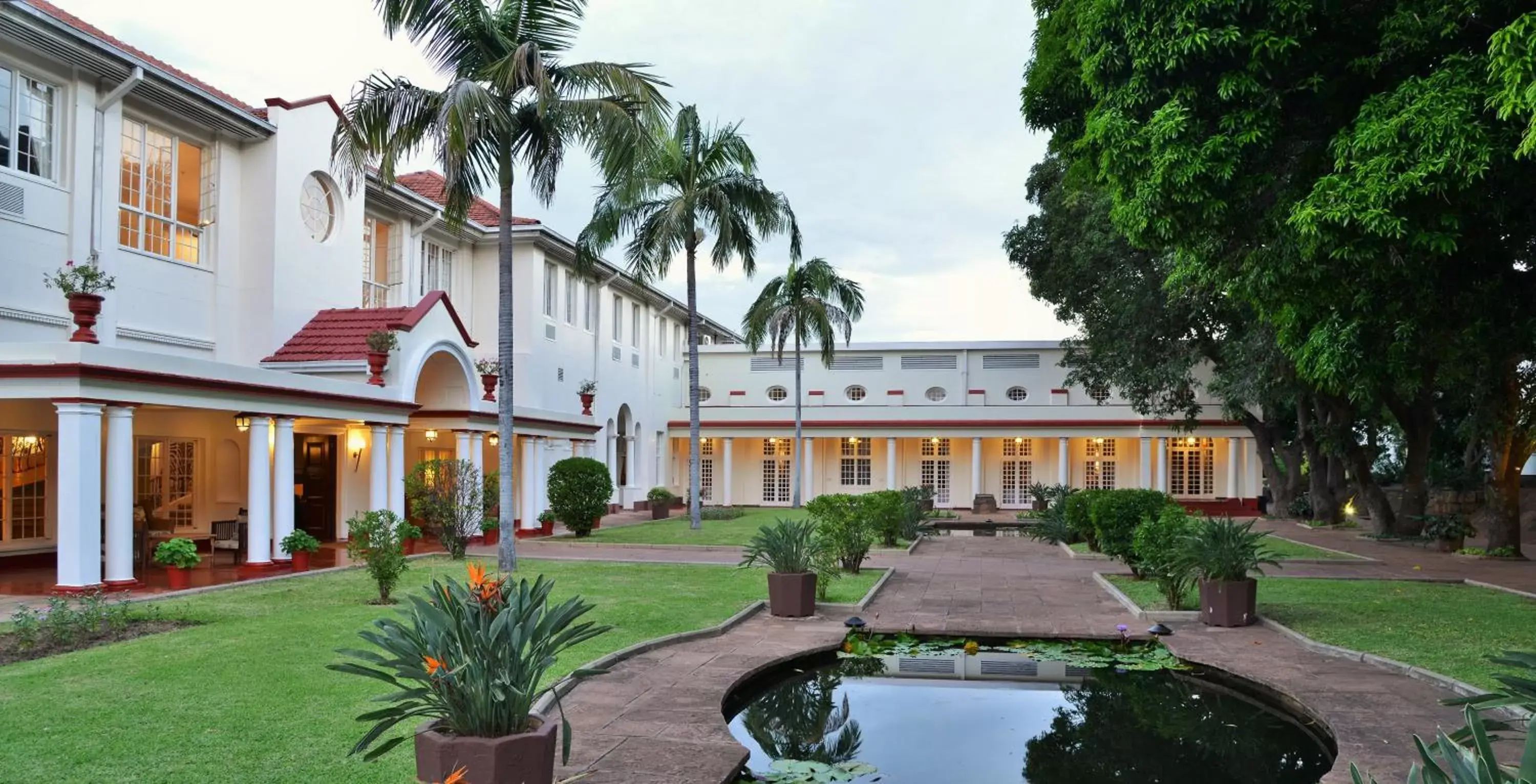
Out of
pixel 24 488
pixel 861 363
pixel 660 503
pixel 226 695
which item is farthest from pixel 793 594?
pixel 861 363

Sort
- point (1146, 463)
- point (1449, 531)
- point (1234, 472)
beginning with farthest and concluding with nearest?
point (1234, 472), point (1146, 463), point (1449, 531)

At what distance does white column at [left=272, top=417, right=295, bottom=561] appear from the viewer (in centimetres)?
1619

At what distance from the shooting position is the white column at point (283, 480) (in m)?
16.2

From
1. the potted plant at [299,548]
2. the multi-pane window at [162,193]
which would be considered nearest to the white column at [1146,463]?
the potted plant at [299,548]

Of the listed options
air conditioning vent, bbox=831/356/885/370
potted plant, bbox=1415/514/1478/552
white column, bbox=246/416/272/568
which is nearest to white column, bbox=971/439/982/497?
air conditioning vent, bbox=831/356/885/370

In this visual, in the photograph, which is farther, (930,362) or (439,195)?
(930,362)

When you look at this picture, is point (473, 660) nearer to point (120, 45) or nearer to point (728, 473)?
point (120, 45)

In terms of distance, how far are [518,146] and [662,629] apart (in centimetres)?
818

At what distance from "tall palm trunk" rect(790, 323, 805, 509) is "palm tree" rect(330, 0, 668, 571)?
57.7ft

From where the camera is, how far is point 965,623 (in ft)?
37.3

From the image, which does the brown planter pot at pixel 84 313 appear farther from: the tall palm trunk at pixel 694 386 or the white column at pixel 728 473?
the white column at pixel 728 473

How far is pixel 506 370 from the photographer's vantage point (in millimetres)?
15398

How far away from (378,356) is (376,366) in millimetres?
193

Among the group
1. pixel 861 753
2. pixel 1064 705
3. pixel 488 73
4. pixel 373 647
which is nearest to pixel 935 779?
pixel 861 753
